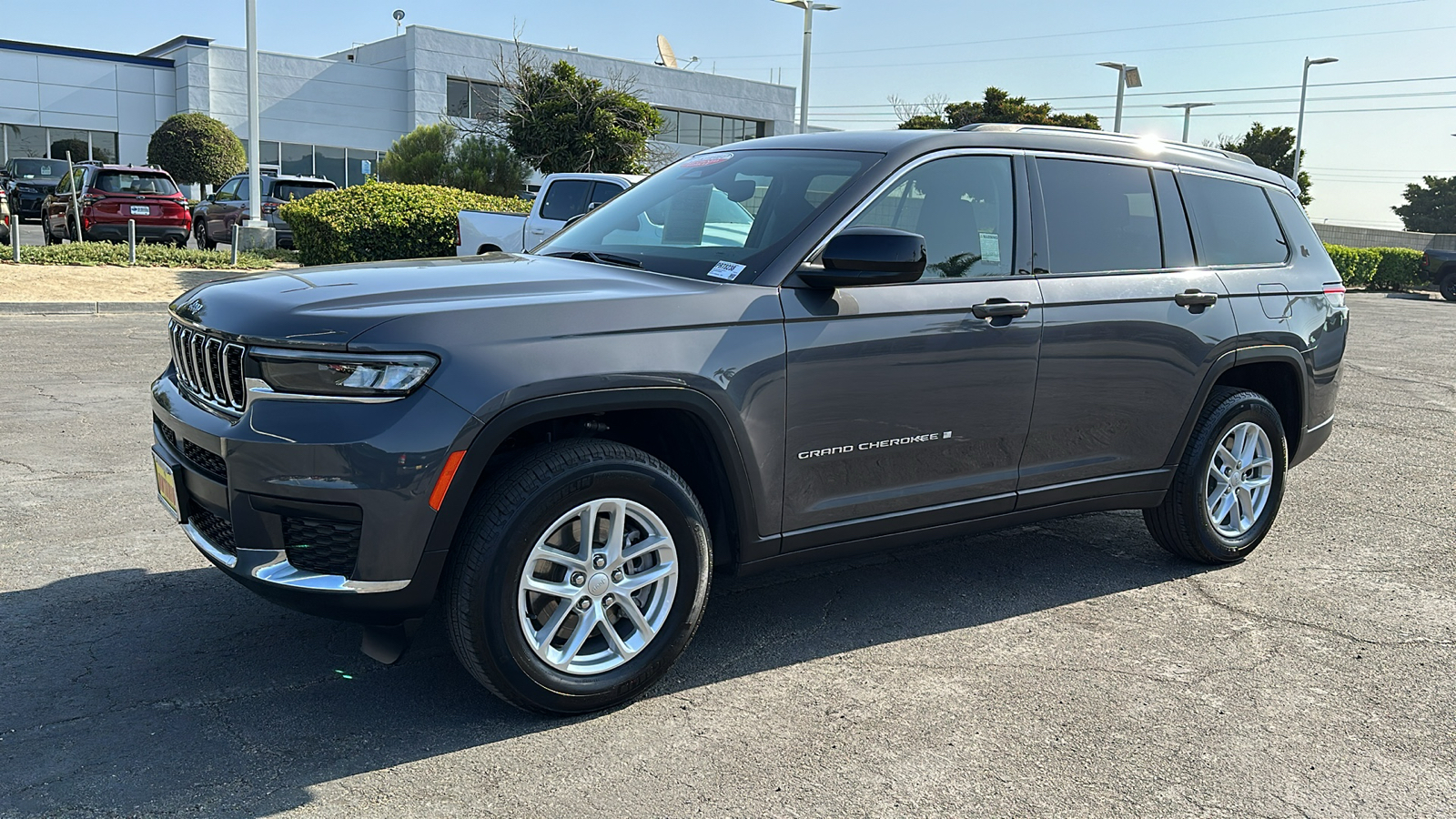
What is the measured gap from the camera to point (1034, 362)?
4.44 metres

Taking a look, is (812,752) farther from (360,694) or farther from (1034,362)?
(1034,362)

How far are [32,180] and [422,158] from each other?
1275 centimetres

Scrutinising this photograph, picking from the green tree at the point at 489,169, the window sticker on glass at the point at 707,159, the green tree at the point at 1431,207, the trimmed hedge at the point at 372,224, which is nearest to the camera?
the window sticker on glass at the point at 707,159

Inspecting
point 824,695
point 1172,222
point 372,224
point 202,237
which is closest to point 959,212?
point 1172,222

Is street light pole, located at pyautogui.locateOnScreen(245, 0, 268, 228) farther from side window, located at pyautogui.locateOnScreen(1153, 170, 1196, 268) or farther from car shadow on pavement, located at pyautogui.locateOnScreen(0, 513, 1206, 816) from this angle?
side window, located at pyautogui.locateOnScreen(1153, 170, 1196, 268)

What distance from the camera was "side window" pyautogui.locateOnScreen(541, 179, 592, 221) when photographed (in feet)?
48.4

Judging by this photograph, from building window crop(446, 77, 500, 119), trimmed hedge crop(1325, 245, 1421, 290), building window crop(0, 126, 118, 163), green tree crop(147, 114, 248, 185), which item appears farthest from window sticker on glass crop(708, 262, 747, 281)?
building window crop(446, 77, 500, 119)

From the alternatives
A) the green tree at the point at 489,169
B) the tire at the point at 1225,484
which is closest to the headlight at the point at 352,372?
the tire at the point at 1225,484

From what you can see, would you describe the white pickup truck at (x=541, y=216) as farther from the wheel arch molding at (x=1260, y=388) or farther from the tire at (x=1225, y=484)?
the tire at (x=1225, y=484)

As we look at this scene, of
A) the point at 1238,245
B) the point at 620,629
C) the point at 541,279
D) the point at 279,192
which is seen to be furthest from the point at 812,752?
the point at 279,192

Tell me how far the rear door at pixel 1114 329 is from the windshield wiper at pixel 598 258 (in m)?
1.57

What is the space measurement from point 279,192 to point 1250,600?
897 inches

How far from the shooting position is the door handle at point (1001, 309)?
4.27 meters

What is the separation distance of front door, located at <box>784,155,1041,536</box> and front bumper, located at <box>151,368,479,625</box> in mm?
1223
